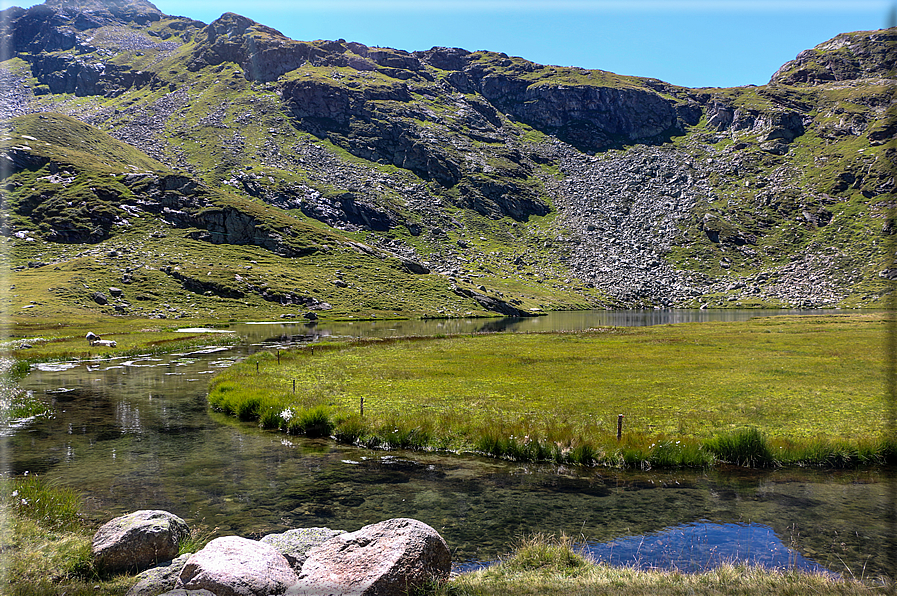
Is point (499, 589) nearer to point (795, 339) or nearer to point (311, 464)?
point (311, 464)

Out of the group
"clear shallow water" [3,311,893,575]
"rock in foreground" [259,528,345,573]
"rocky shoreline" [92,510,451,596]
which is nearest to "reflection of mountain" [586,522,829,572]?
"clear shallow water" [3,311,893,575]

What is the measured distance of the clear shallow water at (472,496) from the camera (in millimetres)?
14742

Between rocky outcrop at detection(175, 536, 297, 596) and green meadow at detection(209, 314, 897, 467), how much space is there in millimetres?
14751

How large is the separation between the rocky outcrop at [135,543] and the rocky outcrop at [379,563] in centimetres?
414

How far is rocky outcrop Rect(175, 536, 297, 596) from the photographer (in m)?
9.62

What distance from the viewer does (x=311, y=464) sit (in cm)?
2291

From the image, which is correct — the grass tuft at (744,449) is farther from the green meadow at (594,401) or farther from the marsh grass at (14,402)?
the marsh grass at (14,402)

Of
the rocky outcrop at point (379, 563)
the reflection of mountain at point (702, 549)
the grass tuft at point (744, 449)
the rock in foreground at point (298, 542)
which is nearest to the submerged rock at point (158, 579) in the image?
the rock in foreground at point (298, 542)

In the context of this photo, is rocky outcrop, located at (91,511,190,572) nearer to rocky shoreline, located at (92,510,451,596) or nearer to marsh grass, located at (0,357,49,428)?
rocky shoreline, located at (92,510,451,596)

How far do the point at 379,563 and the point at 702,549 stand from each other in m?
10.4

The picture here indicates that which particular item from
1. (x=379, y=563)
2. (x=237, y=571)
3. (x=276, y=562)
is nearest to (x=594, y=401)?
(x=379, y=563)

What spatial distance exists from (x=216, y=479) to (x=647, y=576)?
1793 centimetres

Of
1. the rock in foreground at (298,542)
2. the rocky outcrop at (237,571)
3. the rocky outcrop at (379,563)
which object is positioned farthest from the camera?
the rock in foreground at (298,542)

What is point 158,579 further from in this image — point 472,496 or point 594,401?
point 594,401
